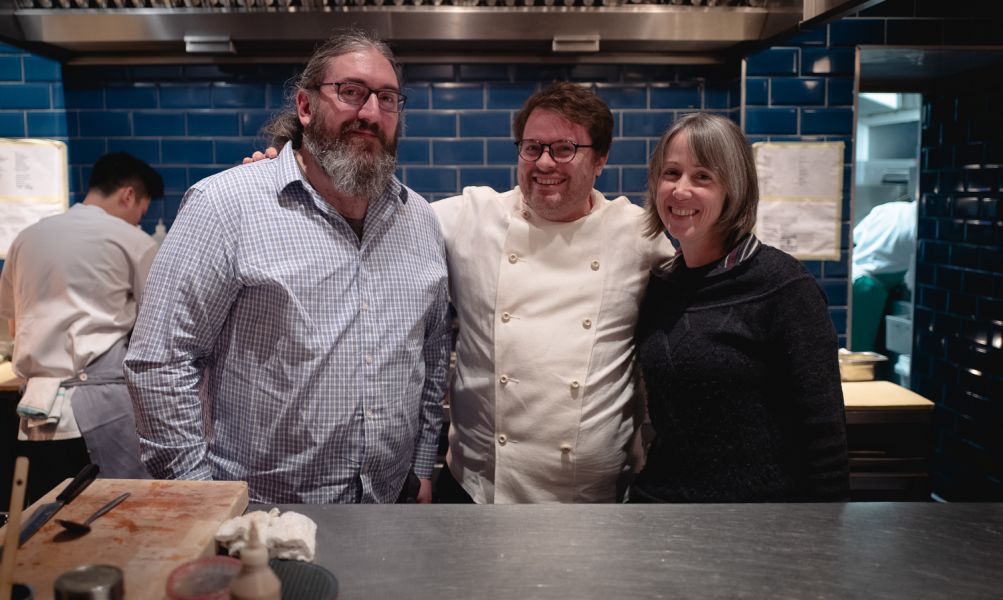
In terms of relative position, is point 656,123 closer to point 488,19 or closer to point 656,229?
point 488,19

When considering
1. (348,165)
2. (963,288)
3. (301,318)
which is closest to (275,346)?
(301,318)

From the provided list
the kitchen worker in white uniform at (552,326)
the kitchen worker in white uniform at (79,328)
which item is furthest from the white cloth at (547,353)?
the kitchen worker in white uniform at (79,328)

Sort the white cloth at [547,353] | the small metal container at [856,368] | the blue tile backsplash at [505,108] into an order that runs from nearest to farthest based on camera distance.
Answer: the white cloth at [547,353]
the small metal container at [856,368]
the blue tile backsplash at [505,108]

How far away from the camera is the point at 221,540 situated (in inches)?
48.0

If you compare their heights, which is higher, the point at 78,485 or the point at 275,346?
the point at 275,346

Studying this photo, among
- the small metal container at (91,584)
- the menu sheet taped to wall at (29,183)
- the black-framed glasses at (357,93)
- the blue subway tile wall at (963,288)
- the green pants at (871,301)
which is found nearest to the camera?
the small metal container at (91,584)

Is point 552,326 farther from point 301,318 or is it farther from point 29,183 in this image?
point 29,183

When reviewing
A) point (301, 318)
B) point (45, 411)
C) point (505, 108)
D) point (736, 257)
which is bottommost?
point (45, 411)

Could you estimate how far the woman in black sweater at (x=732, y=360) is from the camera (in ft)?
5.53

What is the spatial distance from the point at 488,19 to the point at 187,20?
1.19 m

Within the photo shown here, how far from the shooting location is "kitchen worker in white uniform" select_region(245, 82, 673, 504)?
2025mm

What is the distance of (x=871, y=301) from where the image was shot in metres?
5.21

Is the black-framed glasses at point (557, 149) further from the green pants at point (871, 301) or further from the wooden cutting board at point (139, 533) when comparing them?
the green pants at point (871, 301)

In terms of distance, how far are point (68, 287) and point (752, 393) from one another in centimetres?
266
